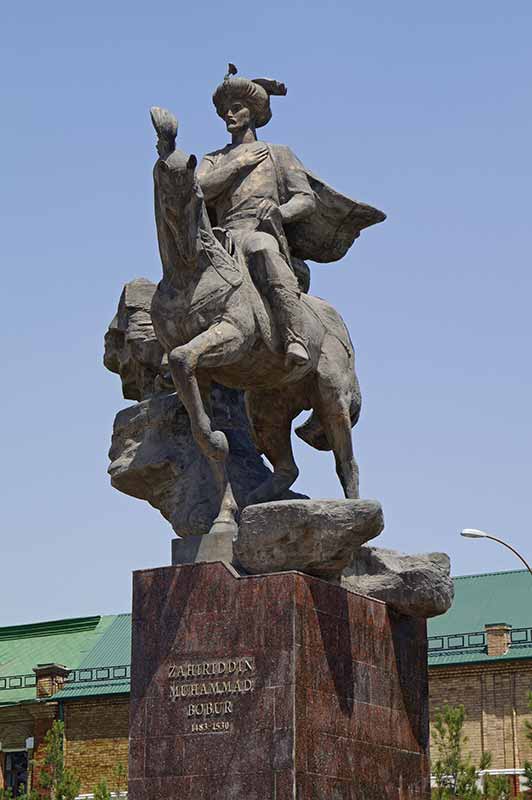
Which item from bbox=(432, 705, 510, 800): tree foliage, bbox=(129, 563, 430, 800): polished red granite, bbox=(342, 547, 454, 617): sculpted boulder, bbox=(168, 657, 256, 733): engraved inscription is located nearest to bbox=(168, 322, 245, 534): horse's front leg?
bbox=(129, 563, 430, 800): polished red granite

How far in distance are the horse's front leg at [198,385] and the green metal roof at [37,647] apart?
3665cm

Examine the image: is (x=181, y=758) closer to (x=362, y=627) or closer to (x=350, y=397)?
(x=362, y=627)

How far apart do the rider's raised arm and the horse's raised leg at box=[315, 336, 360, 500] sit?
173 centimetres

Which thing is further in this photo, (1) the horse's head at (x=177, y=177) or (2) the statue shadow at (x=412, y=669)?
(2) the statue shadow at (x=412, y=669)

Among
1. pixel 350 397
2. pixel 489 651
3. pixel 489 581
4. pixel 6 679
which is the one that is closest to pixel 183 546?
pixel 350 397

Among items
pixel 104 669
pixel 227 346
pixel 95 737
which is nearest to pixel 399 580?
pixel 227 346

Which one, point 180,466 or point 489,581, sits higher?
point 489,581

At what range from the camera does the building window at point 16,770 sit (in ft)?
169

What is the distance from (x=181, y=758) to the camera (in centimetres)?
1526

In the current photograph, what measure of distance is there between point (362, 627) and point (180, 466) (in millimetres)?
2390

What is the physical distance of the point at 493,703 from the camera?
149 ft

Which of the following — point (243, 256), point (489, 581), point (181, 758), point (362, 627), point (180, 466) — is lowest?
point (181, 758)

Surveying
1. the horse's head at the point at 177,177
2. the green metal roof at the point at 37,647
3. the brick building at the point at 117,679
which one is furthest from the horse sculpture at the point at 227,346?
the green metal roof at the point at 37,647

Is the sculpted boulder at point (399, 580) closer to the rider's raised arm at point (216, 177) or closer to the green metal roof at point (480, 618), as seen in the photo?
the rider's raised arm at point (216, 177)
